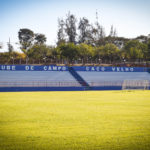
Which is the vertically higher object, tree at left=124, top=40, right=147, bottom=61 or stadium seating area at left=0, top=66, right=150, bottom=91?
tree at left=124, top=40, right=147, bottom=61

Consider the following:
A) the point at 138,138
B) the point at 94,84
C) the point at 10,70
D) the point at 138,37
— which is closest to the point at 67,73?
the point at 94,84

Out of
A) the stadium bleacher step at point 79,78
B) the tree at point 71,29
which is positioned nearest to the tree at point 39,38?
the tree at point 71,29

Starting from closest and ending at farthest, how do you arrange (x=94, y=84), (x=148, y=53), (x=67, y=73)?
1. (x=94, y=84)
2. (x=67, y=73)
3. (x=148, y=53)

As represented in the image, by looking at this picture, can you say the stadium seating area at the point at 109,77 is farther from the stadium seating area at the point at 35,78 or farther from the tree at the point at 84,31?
the tree at the point at 84,31

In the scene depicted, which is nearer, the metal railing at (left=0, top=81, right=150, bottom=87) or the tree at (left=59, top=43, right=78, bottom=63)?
the metal railing at (left=0, top=81, right=150, bottom=87)

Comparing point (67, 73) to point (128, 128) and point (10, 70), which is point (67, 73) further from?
point (128, 128)

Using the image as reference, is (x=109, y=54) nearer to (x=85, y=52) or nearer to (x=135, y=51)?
(x=135, y=51)

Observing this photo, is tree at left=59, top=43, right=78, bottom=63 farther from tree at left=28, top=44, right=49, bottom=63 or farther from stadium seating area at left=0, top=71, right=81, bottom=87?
stadium seating area at left=0, top=71, right=81, bottom=87

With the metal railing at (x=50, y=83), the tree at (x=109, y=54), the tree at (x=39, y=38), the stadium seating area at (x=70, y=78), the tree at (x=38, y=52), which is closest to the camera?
the metal railing at (x=50, y=83)

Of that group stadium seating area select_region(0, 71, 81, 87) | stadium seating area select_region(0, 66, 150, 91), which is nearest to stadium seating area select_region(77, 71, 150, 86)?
stadium seating area select_region(0, 66, 150, 91)

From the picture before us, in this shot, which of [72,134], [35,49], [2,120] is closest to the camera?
[72,134]

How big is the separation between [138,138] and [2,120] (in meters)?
5.43

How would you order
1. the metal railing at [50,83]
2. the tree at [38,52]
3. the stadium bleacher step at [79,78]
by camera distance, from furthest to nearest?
the tree at [38,52] → the stadium bleacher step at [79,78] → the metal railing at [50,83]

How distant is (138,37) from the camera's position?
100 m
